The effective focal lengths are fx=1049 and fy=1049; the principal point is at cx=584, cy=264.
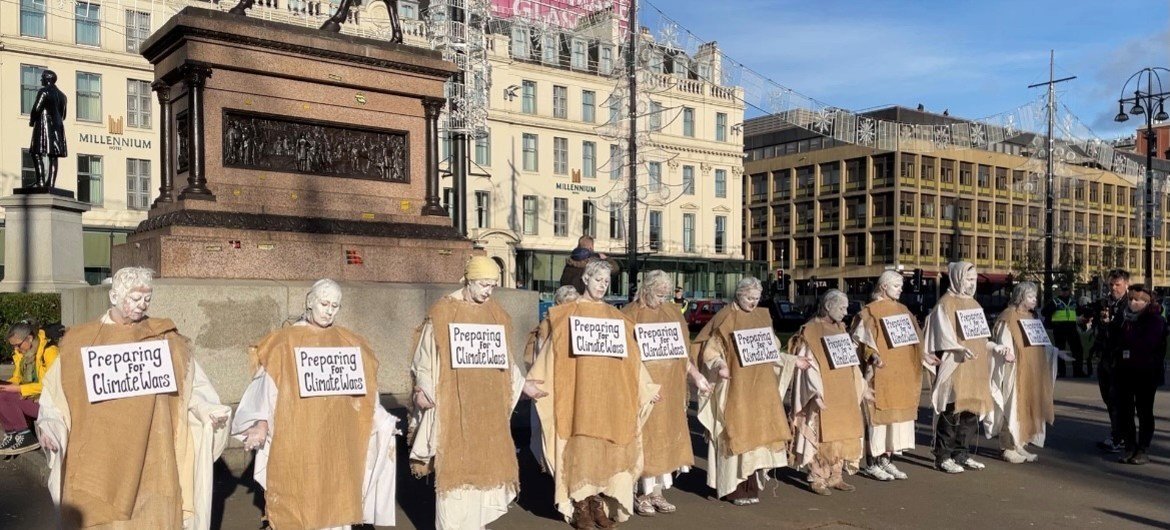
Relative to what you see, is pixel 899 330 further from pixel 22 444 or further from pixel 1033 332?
pixel 22 444

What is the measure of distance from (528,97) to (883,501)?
46.7 m

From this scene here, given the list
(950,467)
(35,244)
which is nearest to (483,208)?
(35,244)

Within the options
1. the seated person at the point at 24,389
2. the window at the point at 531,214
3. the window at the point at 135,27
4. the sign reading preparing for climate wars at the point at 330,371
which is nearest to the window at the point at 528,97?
the window at the point at 531,214

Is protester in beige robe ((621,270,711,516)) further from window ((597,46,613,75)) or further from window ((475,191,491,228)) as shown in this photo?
window ((597,46,613,75))

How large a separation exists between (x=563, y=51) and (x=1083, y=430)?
45242mm

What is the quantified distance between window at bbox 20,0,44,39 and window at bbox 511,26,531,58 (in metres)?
21.4

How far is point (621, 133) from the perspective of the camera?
51312mm

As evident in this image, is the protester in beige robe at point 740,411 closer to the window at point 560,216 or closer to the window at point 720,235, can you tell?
the window at point 560,216

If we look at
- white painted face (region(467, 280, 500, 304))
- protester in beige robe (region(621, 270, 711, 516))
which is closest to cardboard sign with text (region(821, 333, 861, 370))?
protester in beige robe (region(621, 270, 711, 516))

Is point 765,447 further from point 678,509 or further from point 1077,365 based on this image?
point 1077,365

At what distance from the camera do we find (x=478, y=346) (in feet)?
21.5

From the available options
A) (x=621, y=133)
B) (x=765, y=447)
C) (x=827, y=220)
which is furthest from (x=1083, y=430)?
(x=827, y=220)

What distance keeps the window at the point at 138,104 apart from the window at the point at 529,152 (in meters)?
18.2

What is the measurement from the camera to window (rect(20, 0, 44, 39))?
39.6 m
